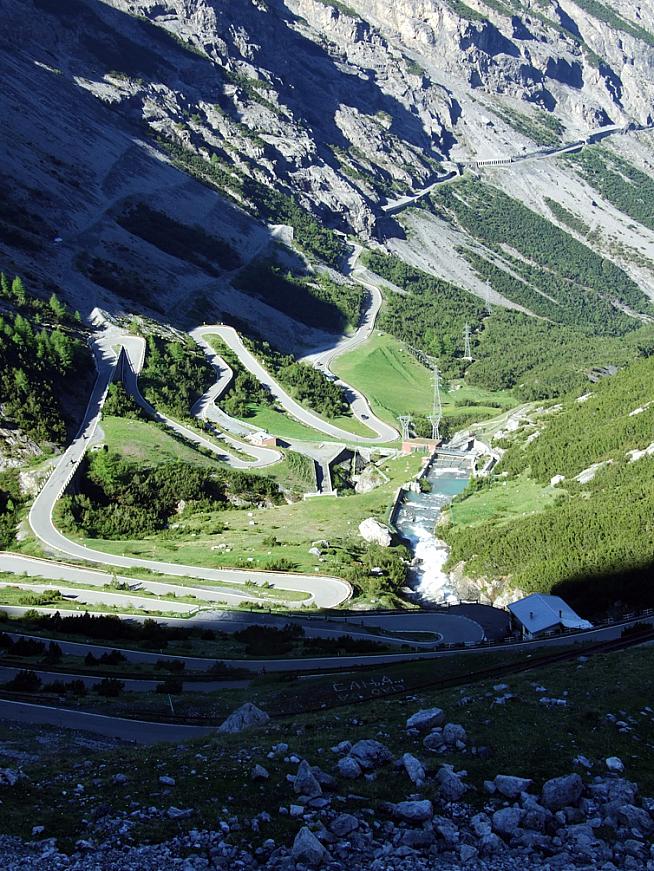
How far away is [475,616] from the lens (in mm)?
42156

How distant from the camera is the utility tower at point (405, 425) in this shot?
9089 cm

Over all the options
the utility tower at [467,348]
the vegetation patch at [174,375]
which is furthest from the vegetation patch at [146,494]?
the utility tower at [467,348]

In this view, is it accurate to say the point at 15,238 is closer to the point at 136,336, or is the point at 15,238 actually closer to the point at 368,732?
the point at 136,336

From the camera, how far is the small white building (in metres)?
35.5

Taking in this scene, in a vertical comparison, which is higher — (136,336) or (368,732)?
(368,732)

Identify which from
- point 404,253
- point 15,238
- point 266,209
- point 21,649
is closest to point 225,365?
point 15,238

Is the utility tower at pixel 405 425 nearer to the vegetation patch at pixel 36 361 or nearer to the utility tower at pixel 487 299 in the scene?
the vegetation patch at pixel 36 361

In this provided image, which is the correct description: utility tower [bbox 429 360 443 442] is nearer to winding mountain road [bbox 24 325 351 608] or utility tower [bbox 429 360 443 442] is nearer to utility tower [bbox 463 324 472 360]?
utility tower [bbox 463 324 472 360]

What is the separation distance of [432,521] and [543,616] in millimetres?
27023

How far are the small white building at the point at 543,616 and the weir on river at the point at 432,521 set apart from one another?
1059cm

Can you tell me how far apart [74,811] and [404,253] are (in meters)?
A: 195

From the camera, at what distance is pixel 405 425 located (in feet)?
303

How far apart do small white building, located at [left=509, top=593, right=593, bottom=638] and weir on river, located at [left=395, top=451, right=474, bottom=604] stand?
10.6 meters

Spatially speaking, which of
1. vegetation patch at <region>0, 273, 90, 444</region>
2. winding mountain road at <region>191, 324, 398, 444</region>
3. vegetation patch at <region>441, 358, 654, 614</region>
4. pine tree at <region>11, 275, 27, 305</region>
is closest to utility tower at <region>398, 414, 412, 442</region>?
winding mountain road at <region>191, 324, 398, 444</region>
